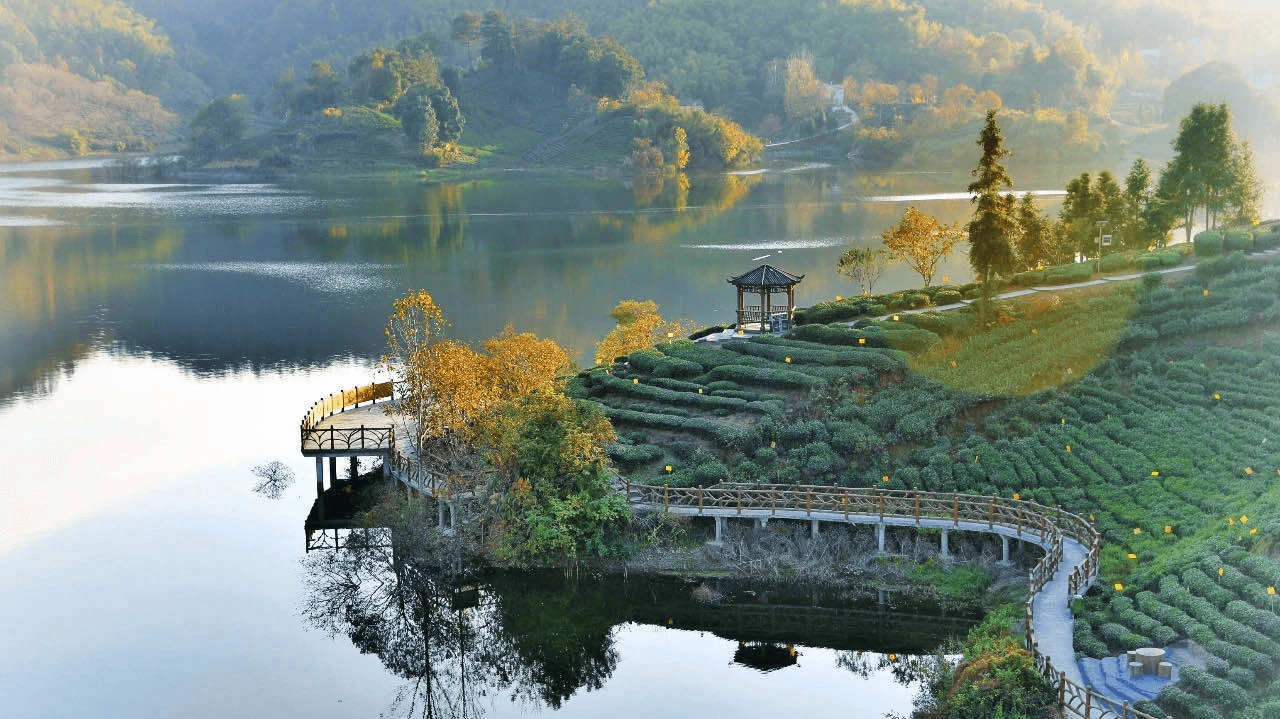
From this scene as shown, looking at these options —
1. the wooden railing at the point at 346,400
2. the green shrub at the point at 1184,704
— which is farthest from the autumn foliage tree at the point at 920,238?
the green shrub at the point at 1184,704

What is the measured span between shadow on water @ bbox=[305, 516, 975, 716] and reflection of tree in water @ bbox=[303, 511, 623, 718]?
0.05m

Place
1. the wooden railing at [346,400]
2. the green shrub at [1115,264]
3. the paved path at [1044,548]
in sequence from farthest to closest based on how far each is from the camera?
1. the green shrub at [1115,264]
2. the wooden railing at [346,400]
3. the paved path at [1044,548]

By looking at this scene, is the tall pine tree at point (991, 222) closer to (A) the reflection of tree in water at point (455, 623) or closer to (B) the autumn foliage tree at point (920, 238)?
(B) the autumn foliage tree at point (920, 238)

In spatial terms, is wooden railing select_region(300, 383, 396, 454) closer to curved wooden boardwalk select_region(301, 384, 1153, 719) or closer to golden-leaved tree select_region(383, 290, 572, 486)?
curved wooden boardwalk select_region(301, 384, 1153, 719)

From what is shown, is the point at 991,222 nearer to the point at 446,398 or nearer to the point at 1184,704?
the point at 446,398

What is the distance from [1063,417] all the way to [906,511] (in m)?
8.82

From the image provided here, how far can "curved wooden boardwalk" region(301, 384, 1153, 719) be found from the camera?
3403cm

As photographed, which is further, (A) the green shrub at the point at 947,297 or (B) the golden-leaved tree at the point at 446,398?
(A) the green shrub at the point at 947,297

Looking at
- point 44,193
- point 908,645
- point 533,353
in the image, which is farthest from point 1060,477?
point 44,193

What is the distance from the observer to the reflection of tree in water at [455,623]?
37625 millimetres

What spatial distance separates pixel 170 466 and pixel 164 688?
22.4 metres

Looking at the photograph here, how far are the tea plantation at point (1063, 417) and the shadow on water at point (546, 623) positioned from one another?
18.3 ft

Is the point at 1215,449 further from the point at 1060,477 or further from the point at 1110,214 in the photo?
the point at 1110,214

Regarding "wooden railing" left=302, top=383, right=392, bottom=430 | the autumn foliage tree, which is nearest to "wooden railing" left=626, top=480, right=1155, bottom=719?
"wooden railing" left=302, top=383, right=392, bottom=430
